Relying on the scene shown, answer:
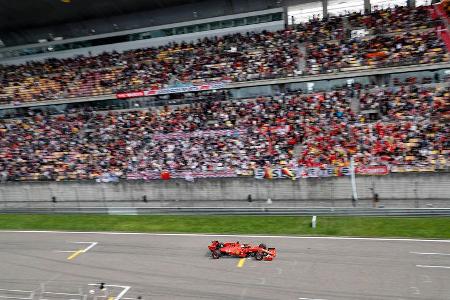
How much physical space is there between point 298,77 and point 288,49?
4.58 metres

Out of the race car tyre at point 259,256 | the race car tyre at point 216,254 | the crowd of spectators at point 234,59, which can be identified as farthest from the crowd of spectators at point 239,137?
the race car tyre at point 259,256

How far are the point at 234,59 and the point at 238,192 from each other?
50.1 ft

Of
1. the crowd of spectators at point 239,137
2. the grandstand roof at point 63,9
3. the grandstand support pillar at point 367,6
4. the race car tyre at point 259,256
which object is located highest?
the grandstand roof at point 63,9

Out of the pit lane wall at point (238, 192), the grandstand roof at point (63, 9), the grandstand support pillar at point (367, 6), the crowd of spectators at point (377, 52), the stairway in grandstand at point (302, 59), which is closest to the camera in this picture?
the pit lane wall at point (238, 192)

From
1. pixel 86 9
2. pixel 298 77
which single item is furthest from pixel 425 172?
pixel 86 9

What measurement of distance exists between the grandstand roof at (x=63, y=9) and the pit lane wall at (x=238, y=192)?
63.8ft

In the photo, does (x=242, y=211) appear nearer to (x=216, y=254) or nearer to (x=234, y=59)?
(x=216, y=254)

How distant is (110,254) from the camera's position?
2236cm

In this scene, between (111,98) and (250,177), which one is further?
(111,98)

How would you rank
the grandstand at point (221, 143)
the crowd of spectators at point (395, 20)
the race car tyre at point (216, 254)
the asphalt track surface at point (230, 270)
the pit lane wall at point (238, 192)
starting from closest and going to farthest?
1. the asphalt track surface at point (230, 270)
2. the grandstand at point (221, 143)
3. the race car tyre at point (216, 254)
4. the pit lane wall at point (238, 192)
5. the crowd of spectators at point (395, 20)

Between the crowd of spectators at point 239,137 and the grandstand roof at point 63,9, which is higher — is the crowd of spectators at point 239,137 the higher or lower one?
the lower one

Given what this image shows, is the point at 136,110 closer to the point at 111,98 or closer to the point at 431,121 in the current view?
the point at 111,98

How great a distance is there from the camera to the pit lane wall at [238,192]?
26.0 meters

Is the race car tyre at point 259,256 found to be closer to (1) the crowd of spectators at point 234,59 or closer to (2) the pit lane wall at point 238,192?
(2) the pit lane wall at point 238,192
